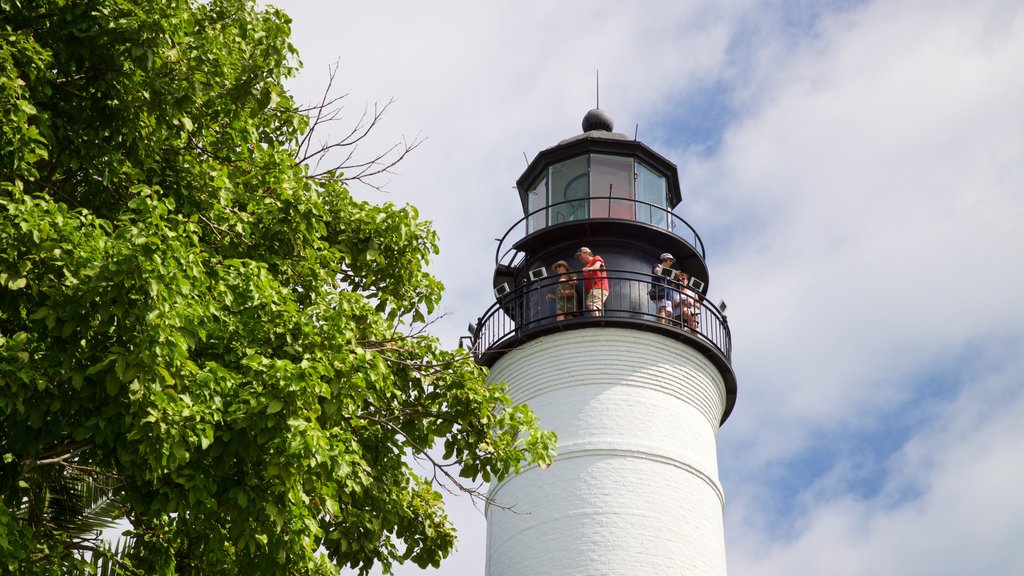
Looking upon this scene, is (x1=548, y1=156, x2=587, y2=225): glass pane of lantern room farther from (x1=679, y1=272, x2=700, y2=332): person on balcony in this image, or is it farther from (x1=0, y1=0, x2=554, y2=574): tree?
(x1=0, y1=0, x2=554, y2=574): tree

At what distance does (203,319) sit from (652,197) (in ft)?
46.2

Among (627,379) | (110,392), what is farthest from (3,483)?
(627,379)

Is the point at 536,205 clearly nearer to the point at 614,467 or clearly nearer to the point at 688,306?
the point at 688,306

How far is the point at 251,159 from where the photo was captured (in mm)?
11562

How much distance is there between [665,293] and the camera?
20.6 m

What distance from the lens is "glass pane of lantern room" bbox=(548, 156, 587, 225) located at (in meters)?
22.2

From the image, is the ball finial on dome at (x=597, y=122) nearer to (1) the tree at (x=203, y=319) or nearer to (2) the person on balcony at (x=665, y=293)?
(2) the person on balcony at (x=665, y=293)

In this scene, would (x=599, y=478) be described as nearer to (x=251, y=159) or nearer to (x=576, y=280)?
(x=576, y=280)

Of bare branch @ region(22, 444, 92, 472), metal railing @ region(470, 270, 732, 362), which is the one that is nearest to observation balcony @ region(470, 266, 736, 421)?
metal railing @ region(470, 270, 732, 362)

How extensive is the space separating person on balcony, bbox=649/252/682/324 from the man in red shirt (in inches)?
31.3

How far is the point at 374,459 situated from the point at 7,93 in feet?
14.4

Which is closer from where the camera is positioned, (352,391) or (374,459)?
(352,391)

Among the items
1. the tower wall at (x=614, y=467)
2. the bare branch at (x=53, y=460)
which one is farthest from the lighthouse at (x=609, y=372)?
the bare branch at (x=53, y=460)

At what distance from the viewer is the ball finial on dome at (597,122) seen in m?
23.2
